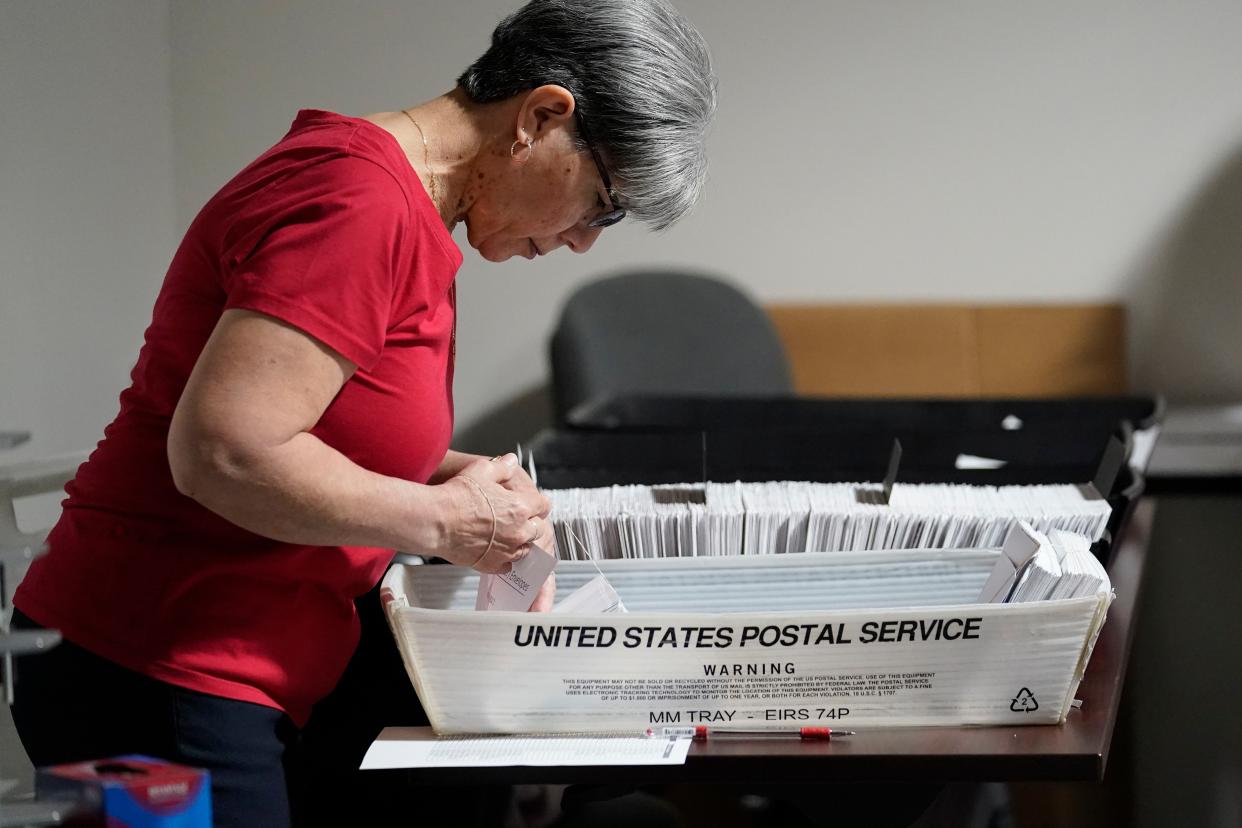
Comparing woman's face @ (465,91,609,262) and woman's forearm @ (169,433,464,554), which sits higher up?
woman's face @ (465,91,609,262)

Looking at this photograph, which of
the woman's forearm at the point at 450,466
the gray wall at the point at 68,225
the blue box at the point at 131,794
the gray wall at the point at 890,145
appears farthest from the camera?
the gray wall at the point at 890,145

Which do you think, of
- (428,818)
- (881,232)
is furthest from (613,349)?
(428,818)

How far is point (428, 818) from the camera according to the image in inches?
47.0

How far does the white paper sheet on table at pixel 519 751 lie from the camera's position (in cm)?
81

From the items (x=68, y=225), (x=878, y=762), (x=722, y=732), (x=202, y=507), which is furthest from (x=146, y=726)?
(x=68, y=225)

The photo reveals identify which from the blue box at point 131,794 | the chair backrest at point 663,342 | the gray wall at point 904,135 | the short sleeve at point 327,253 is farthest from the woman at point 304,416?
the gray wall at point 904,135

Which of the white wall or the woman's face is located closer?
the woman's face

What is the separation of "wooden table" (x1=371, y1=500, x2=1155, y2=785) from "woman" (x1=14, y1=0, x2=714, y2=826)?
19 cm

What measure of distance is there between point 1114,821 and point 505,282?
6.71ft

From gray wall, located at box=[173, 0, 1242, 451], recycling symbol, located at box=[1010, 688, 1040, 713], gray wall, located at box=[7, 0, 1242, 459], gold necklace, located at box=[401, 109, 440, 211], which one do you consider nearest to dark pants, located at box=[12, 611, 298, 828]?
gold necklace, located at box=[401, 109, 440, 211]

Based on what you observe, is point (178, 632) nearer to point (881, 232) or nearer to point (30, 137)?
point (30, 137)

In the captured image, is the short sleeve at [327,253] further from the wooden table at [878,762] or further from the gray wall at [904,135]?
the gray wall at [904,135]

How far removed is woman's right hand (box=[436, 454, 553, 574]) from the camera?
0.91 m

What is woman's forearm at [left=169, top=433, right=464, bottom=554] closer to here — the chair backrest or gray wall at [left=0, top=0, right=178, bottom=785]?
gray wall at [left=0, top=0, right=178, bottom=785]
